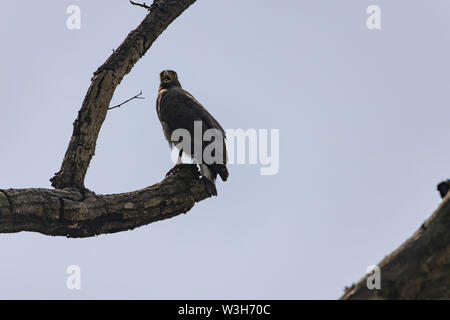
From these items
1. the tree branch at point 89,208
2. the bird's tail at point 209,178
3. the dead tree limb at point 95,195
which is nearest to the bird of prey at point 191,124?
the bird's tail at point 209,178

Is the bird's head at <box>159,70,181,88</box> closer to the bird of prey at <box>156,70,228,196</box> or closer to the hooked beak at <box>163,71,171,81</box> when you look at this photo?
the hooked beak at <box>163,71,171,81</box>

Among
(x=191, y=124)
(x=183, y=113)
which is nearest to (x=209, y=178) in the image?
(x=191, y=124)

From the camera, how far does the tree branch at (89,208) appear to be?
4340mm

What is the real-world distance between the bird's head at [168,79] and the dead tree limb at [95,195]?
2.72m

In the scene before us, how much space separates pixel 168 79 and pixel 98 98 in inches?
138

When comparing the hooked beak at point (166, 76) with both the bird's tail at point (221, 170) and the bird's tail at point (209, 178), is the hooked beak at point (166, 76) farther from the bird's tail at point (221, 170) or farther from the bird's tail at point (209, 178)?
the bird's tail at point (209, 178)

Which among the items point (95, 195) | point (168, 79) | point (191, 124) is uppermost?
point (168, 79)

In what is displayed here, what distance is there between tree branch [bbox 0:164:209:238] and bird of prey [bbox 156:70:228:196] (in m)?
0.71

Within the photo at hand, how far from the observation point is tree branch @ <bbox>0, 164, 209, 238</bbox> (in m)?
4.34

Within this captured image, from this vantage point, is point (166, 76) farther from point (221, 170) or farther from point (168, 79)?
point (221, 170)

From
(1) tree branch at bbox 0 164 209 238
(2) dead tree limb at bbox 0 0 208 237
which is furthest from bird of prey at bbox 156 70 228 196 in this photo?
(1) tree branch at bbox 0 164 209 238

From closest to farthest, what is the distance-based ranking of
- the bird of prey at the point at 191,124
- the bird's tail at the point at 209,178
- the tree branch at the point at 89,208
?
the tree branch at the point at 89,208 < the bird's tail at the point at 209,178 < the bird of prey at the point at 191,124

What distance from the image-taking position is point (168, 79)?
8.63 meters
